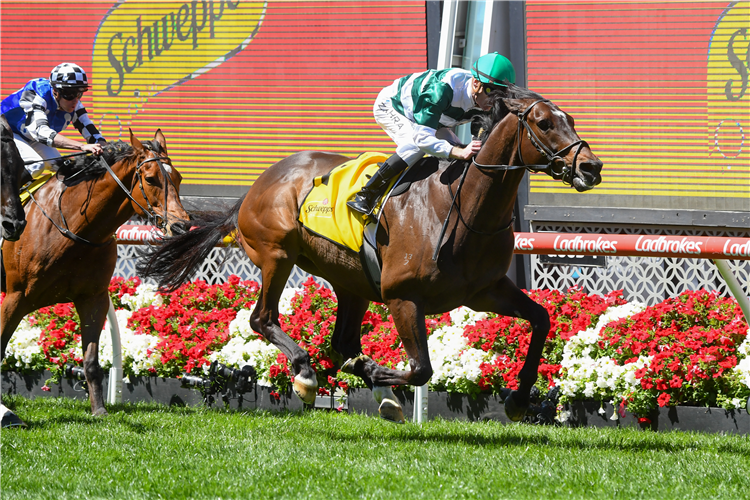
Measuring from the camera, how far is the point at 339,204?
5.07m

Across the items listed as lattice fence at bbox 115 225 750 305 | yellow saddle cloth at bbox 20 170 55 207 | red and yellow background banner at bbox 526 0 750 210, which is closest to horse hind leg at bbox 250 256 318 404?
yellow saddle cloth at bbox 20 170 55 207

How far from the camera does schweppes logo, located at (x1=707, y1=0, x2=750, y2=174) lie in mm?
8461

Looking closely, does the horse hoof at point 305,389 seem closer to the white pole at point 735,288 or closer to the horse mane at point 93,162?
the horse mane at point 93,162

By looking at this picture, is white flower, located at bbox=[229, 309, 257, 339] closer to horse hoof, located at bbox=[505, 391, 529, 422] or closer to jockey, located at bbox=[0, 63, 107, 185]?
jockey, located at bbox=[0, 63, 107, 185]

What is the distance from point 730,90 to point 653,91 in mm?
759

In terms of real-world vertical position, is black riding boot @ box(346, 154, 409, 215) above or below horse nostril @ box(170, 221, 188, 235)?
above

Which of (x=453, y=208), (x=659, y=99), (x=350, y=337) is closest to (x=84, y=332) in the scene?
(x=350, y=337)

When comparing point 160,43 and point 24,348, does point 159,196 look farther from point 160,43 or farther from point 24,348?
point 160,43

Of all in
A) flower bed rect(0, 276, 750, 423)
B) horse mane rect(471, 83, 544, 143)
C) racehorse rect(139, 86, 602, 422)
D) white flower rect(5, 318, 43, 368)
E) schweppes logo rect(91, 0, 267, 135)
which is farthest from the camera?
schweppes logo rect(91, 0, 267, 135)

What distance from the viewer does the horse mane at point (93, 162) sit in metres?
5.93

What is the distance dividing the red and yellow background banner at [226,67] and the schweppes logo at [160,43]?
0.01 m

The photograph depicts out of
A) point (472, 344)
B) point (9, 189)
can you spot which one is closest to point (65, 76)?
point (9, 189)

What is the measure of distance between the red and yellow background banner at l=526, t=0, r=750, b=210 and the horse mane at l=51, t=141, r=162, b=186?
480 centimetres

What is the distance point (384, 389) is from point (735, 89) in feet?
18.5
